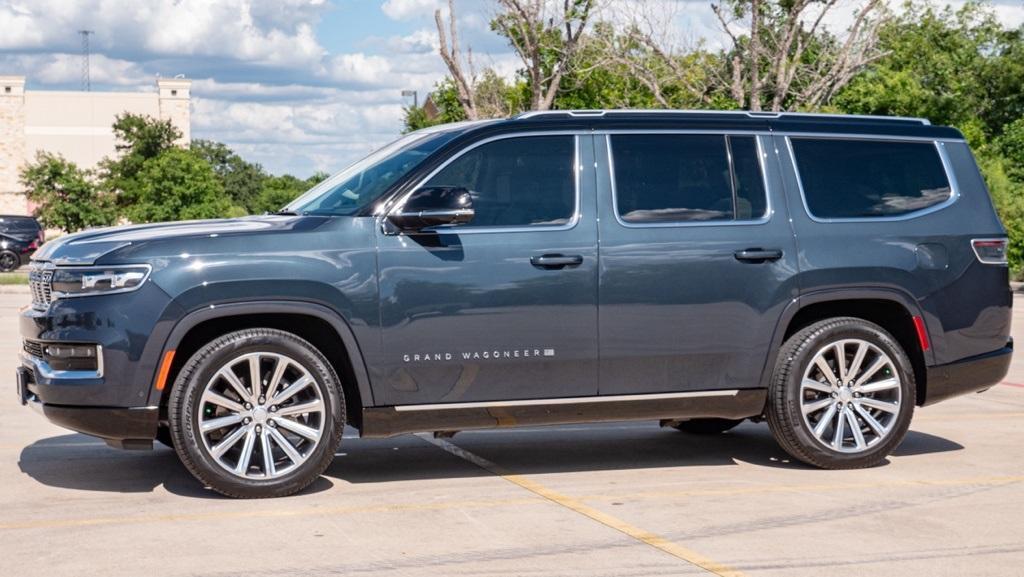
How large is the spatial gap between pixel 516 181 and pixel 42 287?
2551mm

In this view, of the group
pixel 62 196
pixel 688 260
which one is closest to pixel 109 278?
pixel 688 260

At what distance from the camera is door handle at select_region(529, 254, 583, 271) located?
292 inches

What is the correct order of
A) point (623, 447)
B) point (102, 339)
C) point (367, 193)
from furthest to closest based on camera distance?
point (623, 447) → point (367, 193) → point (102, 339)

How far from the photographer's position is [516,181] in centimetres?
761

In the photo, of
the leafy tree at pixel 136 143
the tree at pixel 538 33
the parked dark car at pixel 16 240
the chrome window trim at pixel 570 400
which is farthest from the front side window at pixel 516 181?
the leafy tree at pixel 136 143

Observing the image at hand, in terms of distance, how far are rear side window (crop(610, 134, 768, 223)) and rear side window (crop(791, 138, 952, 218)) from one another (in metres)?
0.36

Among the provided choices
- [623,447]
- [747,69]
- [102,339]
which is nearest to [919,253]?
[623,447]

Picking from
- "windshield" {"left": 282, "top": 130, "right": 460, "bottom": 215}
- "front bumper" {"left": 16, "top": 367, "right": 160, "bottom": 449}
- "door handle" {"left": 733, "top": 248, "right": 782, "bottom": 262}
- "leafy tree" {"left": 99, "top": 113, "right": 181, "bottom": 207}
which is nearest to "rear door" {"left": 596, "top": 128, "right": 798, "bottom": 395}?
"door handle" {"left": 733, "top": 248, "right": 782, "bottom": 262}

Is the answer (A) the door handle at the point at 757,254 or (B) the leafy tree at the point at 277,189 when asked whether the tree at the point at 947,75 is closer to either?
(A) the door handle at the point at 757,254

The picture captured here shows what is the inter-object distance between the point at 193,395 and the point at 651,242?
256 centimetres

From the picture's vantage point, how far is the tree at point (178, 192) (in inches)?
1812

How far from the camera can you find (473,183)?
24.8 feet

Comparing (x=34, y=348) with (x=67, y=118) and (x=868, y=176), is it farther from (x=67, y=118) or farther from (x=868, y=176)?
(x=67, y=118)

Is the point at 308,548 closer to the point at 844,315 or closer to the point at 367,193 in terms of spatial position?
the point at 367,193
